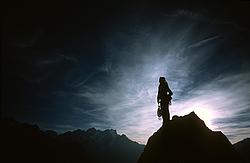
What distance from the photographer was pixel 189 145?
61.0ft

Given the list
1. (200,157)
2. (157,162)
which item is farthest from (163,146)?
(200,157)

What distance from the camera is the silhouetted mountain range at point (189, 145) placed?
18.0 meters

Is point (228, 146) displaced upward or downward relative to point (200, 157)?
upward

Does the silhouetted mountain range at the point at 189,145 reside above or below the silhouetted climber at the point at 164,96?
below

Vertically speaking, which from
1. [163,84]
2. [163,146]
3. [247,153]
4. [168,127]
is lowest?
[163,146]

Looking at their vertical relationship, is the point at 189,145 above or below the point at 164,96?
below

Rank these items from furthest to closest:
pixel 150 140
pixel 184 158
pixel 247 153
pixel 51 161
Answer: pixel 51 161, pixel 247 153, pixel 150 140, pixel 184 158

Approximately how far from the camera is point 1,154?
195 m

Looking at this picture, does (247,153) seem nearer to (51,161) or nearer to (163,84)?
(163,84)

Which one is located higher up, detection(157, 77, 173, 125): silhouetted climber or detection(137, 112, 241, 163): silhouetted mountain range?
detection(157, 77, 173, 125): silhouetted climber

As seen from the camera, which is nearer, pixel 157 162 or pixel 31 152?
pixel 157 162

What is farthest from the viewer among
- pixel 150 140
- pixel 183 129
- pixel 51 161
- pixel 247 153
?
A: pixel 51 161

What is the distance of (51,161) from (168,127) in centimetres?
19954

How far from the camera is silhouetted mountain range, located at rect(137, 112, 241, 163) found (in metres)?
18.0
